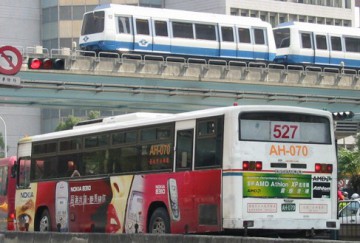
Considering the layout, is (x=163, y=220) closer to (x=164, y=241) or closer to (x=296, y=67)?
(x=164, y=241)

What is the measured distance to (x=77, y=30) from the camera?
108 meters

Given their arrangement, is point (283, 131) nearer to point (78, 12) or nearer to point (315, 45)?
point (315, 45)

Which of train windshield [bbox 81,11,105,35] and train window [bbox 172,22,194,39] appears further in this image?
train window [bbox 172,22,194,39]

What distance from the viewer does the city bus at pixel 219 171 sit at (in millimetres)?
19234

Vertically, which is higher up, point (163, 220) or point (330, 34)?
point (330, 34)

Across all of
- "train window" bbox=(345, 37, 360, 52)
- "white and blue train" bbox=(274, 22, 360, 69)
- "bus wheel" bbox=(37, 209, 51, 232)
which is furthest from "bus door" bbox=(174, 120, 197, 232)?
"train window" bbox=(345, 37, 360, 52)

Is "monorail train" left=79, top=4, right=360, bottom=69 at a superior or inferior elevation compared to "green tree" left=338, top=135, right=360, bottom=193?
superior

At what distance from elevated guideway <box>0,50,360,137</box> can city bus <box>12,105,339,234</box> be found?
26.4 meters

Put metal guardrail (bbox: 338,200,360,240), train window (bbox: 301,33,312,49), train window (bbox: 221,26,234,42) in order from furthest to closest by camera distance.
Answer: train window (bbox: 301,33,312,49)
train window (bbox: 221,26,234,42)
metal guardrail (bbox: 338,200,360,240)

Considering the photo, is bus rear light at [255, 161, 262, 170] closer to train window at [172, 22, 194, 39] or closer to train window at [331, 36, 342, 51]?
train window at [172, 22, 194, 39]

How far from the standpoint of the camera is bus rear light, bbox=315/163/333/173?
20133 millimetres

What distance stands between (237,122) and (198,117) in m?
1.10

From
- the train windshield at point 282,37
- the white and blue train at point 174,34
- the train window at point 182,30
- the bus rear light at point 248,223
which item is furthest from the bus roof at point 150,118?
the train windshield at point 282,37

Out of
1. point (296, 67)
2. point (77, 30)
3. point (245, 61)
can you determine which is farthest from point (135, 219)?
point (77, 30)
